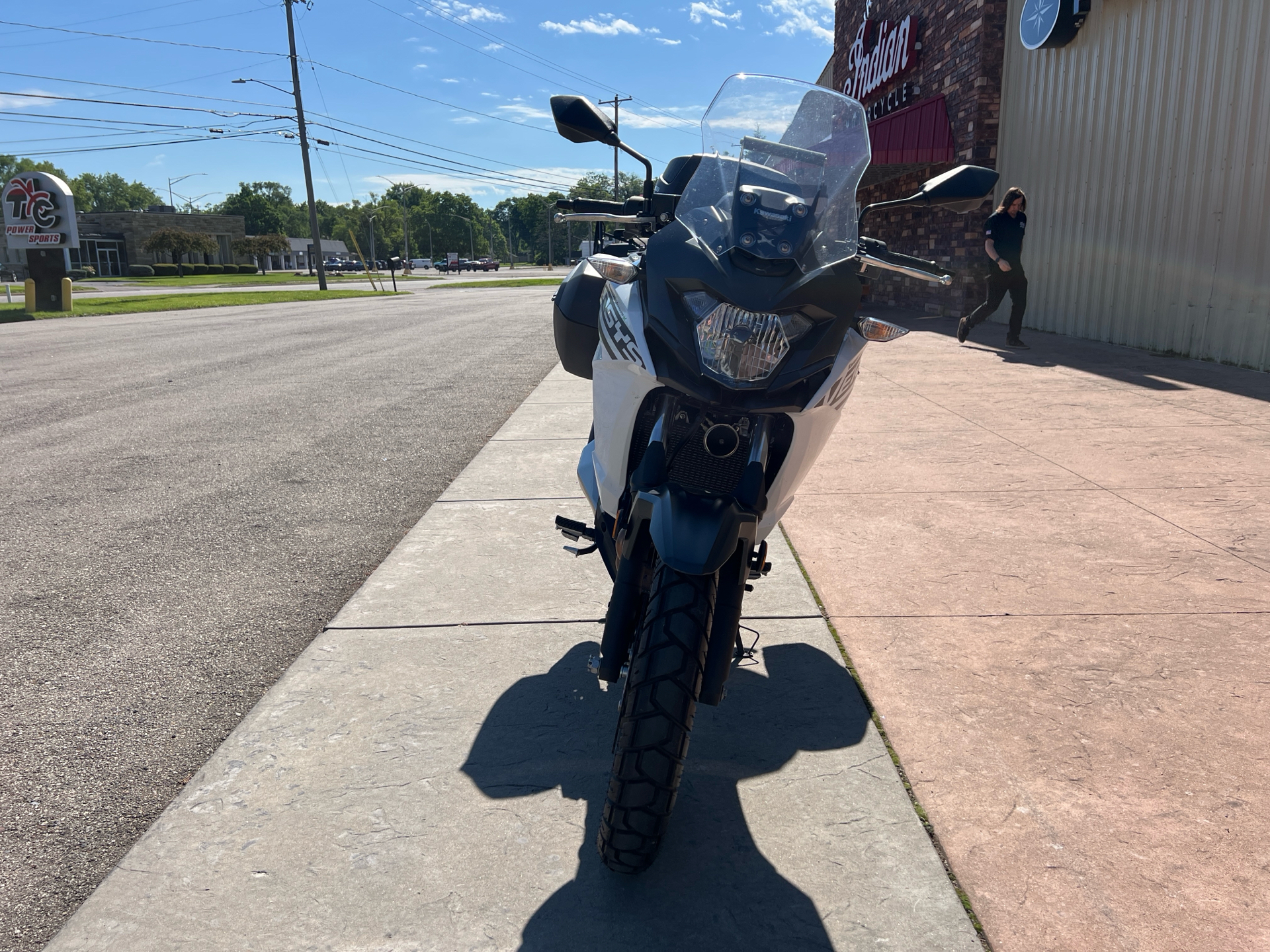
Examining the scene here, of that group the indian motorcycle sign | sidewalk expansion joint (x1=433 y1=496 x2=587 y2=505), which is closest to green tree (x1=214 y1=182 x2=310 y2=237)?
the indian motorcycle sign

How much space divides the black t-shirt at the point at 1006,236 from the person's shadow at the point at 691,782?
30.9 feet

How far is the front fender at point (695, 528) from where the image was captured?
1.94 meters

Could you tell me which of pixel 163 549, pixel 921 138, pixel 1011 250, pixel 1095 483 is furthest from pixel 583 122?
pixel 921 138

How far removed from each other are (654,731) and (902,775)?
32.0 inches

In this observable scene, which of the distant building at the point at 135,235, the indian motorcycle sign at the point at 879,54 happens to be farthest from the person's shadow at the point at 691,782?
the distant building at the point at 135,235

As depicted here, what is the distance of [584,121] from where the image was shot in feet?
8.55

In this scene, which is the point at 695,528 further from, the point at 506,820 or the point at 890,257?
the point at 890,257

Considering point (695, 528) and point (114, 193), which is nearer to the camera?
point (695, 528)

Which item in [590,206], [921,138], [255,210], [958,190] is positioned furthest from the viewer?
[255,210]

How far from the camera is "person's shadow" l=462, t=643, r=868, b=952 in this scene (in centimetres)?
187

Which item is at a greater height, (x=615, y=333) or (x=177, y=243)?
(x=177, y=243)

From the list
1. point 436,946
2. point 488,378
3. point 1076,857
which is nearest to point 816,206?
point 1076,857

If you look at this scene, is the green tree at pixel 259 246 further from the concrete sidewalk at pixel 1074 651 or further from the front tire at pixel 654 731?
the front tire at pixel 654 731

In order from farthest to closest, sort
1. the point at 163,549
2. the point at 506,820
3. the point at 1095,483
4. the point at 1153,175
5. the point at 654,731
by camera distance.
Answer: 1. the point at 1153,175
2. the point at 1095,483
3. the point at 163,549
4. the point at 506,820
5. the point at 654,731
